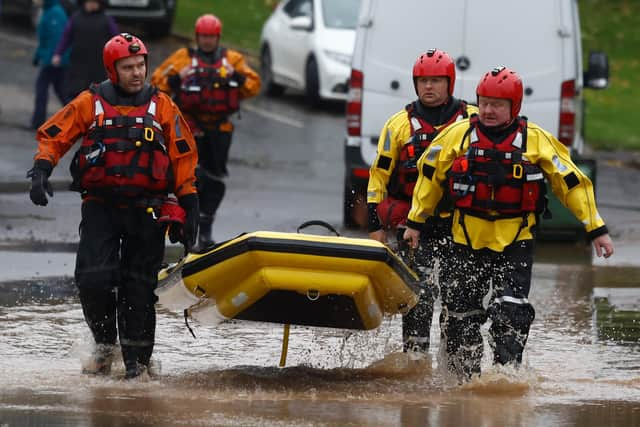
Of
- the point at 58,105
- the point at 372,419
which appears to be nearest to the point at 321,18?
the point at 58,105

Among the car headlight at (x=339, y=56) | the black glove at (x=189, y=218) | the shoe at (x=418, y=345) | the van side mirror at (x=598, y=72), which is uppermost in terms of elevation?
the van side mirror at (x=598, y=72)

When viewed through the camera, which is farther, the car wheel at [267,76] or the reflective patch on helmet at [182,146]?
the car wheel at [267,76]

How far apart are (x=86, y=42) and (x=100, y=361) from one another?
9.01 meters

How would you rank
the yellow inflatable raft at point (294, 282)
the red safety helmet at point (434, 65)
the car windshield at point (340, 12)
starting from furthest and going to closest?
1. the car windshield at point (340, 12)
2. the red safety helmet at point (434, 65)
3. the yellow inflatable raft at point (294, 282)

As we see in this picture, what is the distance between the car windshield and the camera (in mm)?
20469

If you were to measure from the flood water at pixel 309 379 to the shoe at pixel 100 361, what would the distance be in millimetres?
72

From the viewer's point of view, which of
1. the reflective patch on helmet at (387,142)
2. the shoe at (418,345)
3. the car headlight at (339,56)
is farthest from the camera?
the car headlight at (339,56)

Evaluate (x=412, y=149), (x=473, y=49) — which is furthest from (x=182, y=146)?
(x=473, y=49)

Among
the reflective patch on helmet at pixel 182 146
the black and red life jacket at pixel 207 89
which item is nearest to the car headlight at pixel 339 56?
the black and red life jacket at pixel 207 89

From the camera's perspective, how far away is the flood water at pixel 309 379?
7.11 metres

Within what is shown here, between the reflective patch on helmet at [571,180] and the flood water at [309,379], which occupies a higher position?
the reflective patch on helmet at [571,180]

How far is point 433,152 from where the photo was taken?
26.1 ft

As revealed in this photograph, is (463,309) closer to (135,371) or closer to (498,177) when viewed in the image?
(498,177)

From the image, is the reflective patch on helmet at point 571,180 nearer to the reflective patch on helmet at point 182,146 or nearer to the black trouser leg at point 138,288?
the reflective patch on helmet at point 182,146
